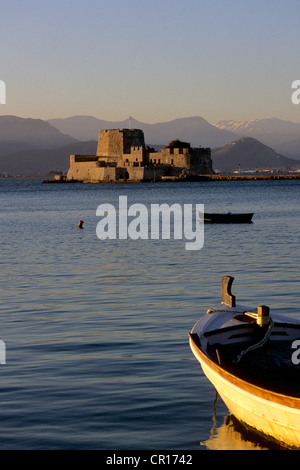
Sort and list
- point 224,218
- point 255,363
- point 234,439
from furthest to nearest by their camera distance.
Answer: point 224,218, point 255,363, point 234,439

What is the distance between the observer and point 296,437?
7824 mm

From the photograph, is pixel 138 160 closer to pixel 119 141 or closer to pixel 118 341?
pixel 119 141

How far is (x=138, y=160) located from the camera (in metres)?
160

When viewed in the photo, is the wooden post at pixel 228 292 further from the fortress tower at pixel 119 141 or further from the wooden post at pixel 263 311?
the fortress tower at pixel 119 141

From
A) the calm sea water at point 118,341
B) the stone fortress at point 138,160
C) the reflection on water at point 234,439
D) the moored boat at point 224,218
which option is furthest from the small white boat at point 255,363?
the stone fortress at point 138,160

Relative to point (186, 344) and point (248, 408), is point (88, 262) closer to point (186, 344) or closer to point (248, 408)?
point (186, 344)

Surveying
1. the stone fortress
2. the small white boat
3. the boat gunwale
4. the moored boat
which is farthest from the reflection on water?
the stone fortress

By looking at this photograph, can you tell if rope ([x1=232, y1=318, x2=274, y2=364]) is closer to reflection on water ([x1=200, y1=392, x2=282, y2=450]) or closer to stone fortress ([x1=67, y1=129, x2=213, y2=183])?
reflection on water ([x1=200, y1=392, x2=282, y2=450])

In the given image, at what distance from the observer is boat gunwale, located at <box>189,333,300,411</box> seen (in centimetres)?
747

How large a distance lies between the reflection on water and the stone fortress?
488 ft

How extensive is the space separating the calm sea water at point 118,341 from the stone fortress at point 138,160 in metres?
129

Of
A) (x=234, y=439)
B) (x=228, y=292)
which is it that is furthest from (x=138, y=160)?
(x=234, y=439)

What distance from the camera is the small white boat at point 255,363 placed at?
26.1ft

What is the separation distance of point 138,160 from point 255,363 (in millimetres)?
150788
